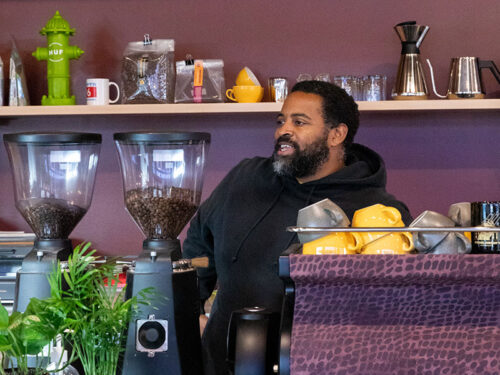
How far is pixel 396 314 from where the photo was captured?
1.01m

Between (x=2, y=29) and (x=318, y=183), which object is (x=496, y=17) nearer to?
(x=318, y=183)

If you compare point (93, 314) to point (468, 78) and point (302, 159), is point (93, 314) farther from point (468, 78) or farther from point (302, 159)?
point (468, 78)

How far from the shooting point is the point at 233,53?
2955 millimetres

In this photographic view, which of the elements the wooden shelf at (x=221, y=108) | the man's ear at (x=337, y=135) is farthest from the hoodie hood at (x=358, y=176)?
the wooden shelf at (x=221, y=108)

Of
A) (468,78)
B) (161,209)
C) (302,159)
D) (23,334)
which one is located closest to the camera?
(23,334)

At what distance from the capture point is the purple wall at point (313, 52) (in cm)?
290

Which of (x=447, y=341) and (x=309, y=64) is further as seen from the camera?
(x=309, y=64)

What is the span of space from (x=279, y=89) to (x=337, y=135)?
0.56 metres

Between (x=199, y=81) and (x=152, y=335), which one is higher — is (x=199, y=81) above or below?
above

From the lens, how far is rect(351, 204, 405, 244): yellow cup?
1085 millimetres

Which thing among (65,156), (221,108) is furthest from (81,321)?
(221,108)

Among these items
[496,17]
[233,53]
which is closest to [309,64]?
[233,53]

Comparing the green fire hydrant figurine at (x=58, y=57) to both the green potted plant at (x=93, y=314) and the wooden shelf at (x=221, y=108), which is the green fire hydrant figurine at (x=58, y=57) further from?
the green potted plant at (x=93, y=314)

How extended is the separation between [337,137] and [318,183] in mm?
288
